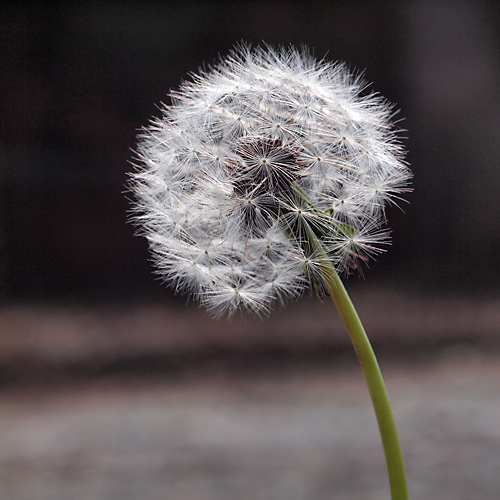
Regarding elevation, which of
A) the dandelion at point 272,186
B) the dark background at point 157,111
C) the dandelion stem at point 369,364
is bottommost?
the dandelion stem at point 369,364

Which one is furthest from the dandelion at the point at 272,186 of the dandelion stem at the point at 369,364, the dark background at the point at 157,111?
the dark background at the point at 157,111

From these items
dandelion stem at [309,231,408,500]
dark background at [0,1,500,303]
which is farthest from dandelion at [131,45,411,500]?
dark background at [0,1,500,303]

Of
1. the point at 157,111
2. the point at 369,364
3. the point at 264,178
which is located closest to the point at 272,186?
the point at 264,178

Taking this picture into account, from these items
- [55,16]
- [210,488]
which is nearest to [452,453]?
[210,488]

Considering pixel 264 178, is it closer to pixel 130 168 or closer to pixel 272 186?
pixel 272 186

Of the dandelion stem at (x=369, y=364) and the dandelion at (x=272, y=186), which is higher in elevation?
the dandelion at (x=272, y=186)

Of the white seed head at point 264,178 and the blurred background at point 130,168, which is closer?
the white seed head at point 264,178

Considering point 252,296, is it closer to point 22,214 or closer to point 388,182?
point 388,182

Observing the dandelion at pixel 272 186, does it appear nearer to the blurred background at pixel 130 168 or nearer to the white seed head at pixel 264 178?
the white seed head at pixel 264 178
